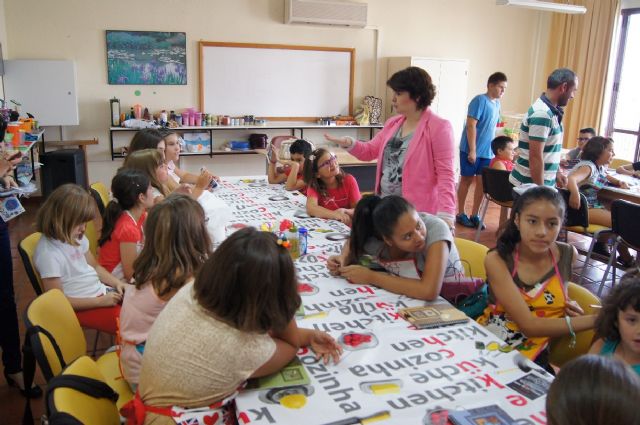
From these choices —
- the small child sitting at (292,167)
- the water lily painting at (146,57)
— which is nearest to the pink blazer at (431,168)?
the small child sitting at (292,167)

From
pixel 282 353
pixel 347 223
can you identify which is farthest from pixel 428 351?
pixel 347 223

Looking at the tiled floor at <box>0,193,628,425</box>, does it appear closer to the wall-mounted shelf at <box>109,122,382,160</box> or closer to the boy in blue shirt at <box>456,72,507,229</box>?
the boy in blue shirt at <box>456,72,507,229</box>

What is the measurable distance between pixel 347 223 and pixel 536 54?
681 cm

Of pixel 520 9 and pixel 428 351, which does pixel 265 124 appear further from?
pixel 428 351

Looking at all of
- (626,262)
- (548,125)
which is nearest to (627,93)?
(626,262)

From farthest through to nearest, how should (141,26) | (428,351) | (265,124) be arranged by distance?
(265,124), (141,26), (428,351)

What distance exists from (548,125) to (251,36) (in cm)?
453

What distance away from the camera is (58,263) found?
212 cm

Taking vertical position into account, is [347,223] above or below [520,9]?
below

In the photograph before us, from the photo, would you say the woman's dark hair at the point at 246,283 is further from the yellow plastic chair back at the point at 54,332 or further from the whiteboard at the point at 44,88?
the whiteboard at the point at 44,88

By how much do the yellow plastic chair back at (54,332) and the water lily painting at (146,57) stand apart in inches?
208

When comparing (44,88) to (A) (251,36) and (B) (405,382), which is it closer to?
(A) (251,36)

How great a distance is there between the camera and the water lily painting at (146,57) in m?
6.34

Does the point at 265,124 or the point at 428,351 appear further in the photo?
the point at 265,124
